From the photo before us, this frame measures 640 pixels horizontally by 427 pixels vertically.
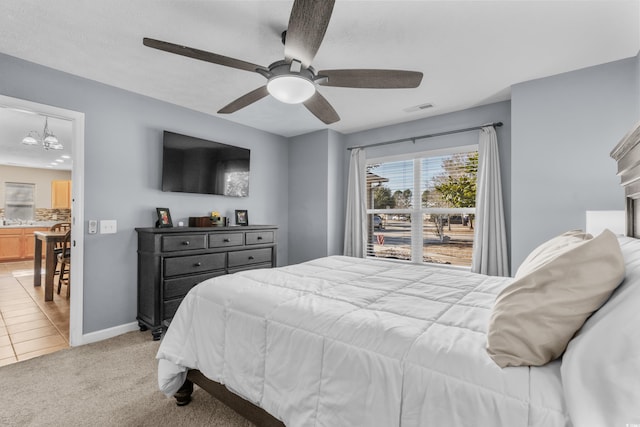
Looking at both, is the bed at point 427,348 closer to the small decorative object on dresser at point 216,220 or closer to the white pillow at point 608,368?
the white pillow at point 608,368

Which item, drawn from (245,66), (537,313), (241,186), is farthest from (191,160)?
(537,313)

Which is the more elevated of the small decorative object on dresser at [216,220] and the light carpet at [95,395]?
the small decorative object on dresser at [216,220]

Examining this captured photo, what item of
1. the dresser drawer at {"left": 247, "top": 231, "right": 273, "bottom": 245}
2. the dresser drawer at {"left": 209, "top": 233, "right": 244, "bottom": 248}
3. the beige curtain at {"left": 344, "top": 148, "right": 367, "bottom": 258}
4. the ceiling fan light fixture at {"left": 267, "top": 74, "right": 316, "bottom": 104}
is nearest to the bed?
the ceiling fan light fixture at {"left": 267, "top": 74, "right": 316, "bottom": 104}

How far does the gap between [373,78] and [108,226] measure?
2853 millimetres

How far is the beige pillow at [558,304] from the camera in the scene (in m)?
0.88

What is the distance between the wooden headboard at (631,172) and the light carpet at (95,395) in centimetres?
238

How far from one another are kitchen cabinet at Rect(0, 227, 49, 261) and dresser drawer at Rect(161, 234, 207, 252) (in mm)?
6995

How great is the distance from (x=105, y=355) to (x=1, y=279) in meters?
4.54

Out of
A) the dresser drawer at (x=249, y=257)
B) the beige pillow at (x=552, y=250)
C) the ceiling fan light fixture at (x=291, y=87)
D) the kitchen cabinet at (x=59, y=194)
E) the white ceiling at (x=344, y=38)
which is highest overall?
the white ceiling at (x=344, y=38)

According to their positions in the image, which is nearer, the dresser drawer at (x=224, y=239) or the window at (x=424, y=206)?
the dresser drawer at (x=224, y=239)

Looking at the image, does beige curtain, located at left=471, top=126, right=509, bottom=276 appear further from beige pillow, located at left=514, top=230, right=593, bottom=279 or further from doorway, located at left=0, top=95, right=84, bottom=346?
doorway, located at left=0, top=95, right=84, bottom=346

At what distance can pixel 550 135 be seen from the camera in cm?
284

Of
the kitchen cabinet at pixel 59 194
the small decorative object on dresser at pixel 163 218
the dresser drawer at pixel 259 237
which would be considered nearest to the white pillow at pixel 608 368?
the dresser drawer at pixel 259 237

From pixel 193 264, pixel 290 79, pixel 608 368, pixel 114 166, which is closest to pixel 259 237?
pixel 193 264
